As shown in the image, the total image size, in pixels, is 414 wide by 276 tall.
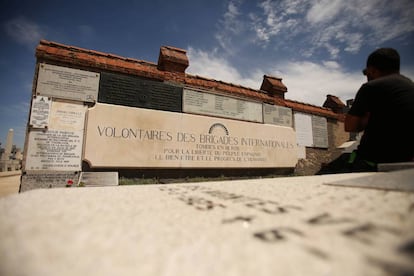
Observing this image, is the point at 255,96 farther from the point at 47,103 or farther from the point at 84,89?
the point at 47,103

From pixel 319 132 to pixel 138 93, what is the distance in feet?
21.7

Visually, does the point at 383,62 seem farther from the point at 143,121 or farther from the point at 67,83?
the point at 67,83

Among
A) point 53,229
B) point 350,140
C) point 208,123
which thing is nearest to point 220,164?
point 208,123

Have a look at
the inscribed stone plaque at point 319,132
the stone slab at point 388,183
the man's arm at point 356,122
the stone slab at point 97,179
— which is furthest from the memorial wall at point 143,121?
the stone slab at point 388,183

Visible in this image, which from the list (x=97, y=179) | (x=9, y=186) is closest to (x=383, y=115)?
(x=97, y=179)

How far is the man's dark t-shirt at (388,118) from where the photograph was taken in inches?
58.6

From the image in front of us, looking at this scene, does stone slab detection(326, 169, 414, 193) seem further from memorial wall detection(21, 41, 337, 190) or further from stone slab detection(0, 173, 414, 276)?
memorial wall detection(21, 41, 337, 190)

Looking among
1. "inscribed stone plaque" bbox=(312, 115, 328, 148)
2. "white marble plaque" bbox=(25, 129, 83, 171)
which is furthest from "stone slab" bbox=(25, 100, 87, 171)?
"inscribed stone plaque" bbox=(312, 115, 328, 148)

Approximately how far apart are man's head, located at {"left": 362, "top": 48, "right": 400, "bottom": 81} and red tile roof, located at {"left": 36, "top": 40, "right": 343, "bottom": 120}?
4214 mm

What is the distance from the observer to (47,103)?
3.91 metres

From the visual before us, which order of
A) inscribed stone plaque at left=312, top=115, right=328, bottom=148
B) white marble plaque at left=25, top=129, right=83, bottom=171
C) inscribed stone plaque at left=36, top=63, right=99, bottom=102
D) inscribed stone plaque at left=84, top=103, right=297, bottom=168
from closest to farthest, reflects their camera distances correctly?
1. white marble plaque at left=25, top=129, right=83, bottom=171
2. inscribed stone plaque at left=36, top=63, right=99, bottom=102
3. inscribed stone plaque at left=84, top=103, right=297, bottom=168
4. inscribed stone plaque at left=312, top=115, right=328, bottom=148

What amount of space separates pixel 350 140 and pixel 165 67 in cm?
822

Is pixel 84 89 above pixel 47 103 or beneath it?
above

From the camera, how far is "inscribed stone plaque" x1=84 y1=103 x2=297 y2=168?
4.16 m
